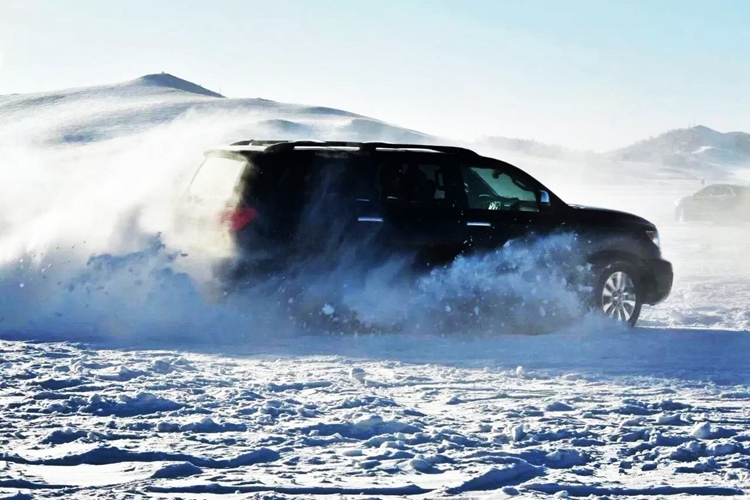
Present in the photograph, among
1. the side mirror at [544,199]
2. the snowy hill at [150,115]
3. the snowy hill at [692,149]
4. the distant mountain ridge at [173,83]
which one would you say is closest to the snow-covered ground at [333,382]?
the side mirror at [544,199]

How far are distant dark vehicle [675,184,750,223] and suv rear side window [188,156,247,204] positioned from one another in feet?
87.0

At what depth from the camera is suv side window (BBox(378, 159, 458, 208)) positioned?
36.7 ft

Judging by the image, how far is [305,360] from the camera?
9281 millimetres

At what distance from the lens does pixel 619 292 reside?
11.8 meters

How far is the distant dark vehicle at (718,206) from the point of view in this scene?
35125 mm

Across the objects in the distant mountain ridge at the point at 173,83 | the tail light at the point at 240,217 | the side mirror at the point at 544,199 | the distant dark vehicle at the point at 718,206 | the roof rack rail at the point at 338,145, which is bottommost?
the tail light at the point at 240,217

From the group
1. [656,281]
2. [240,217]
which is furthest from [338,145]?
[656,281]

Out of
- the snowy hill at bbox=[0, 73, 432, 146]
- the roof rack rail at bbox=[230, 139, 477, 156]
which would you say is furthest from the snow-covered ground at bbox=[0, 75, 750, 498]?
the snowy hill at bbox=[0, 73, 432, 146]

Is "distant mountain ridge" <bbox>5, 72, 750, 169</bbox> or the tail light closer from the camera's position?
the tail light

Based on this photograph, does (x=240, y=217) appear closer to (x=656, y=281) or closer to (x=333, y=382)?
(x=333, y=382)

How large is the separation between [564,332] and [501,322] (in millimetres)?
653

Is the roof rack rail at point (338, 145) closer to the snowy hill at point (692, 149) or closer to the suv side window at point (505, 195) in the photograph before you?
the suv side window at point (505, 195)

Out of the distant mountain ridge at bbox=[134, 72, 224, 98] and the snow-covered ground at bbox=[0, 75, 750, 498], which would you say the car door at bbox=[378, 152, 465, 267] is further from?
the distant mountain ridge at bbox=[134, 72, 224, 98]

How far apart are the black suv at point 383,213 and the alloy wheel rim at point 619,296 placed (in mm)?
10
